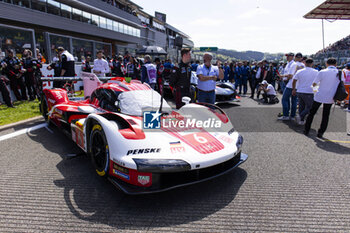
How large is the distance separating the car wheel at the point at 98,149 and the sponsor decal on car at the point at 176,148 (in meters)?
0.75

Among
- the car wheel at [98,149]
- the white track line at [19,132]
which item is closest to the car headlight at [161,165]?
the car wheel at [98,149]

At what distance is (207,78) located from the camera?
468cm

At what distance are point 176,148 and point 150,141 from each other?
287mm

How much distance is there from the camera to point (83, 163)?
332 centimetres

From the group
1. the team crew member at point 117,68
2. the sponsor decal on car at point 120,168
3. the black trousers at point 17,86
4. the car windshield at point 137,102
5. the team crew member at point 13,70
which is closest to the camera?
the sponsor decal on car at point 120,168

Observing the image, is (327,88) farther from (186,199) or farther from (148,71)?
(148,71)

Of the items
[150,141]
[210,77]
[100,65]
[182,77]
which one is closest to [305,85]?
[210,77]

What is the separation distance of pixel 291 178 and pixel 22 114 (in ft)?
20.0

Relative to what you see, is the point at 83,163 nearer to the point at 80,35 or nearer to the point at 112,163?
the point at 112,163

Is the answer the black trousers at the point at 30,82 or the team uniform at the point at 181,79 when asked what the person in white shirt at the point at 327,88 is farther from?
the black trousers at the point at 30,82

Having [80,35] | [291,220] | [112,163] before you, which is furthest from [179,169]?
[80,35]

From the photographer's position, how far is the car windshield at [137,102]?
10.9ft

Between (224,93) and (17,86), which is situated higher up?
(17,86)

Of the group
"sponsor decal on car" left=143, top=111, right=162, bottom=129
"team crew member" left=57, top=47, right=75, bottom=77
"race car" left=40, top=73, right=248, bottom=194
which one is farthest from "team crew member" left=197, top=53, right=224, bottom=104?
"team crew member" left=57, top=47, right=75, bottom=77
